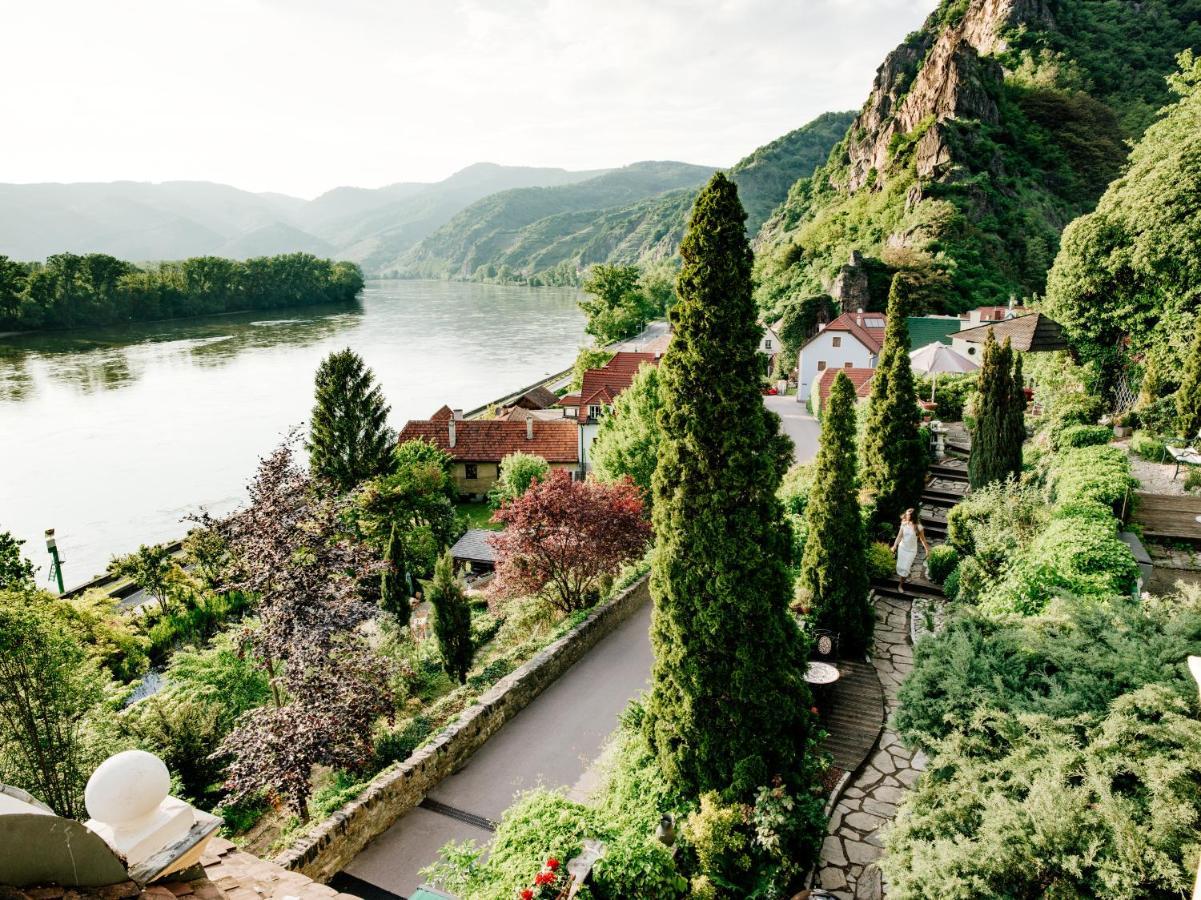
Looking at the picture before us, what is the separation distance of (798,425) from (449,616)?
74.6 ft

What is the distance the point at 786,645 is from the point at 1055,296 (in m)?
19.0

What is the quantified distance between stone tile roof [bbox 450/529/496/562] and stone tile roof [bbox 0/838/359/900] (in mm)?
18873

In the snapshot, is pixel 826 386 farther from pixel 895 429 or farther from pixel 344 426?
pixel 344 426

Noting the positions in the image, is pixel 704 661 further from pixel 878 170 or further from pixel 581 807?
pixel 878 170

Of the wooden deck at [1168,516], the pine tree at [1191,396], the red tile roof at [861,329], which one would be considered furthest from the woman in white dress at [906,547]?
the red tile roof at [861,329]

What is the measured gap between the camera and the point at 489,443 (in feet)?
111

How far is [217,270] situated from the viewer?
95250 mm

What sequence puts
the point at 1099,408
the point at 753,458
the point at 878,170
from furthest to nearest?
1. the point at 878,170
2. the point at 1099,408
3. the point at 753,458

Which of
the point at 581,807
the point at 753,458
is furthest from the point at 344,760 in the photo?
the point at 753,458

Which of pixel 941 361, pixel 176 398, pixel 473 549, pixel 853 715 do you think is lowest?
pixel 473 549

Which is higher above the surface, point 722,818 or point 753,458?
point 753,458

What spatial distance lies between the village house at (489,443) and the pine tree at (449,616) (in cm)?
1936

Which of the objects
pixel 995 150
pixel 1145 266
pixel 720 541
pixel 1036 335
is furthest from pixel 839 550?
pixel 995 150

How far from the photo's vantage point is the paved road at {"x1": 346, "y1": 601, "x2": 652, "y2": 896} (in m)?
7.71
